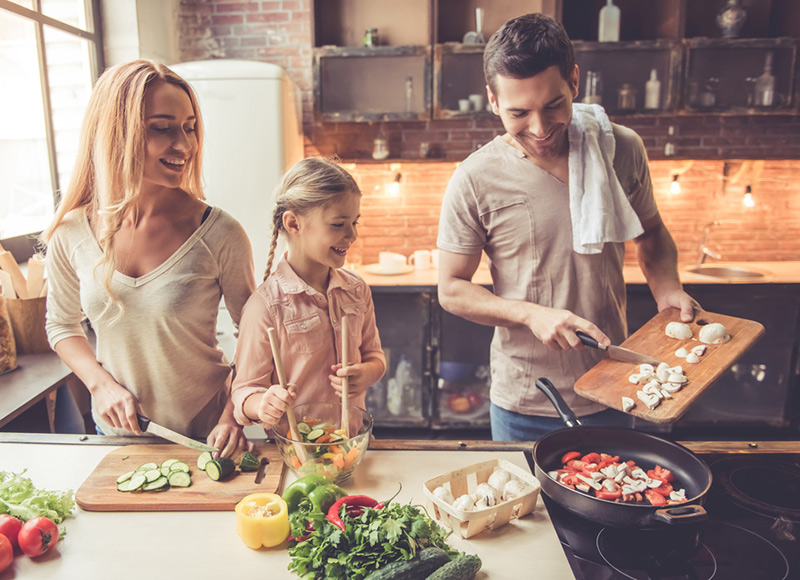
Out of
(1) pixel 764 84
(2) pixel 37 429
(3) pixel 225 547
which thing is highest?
(1) pixel 764 84

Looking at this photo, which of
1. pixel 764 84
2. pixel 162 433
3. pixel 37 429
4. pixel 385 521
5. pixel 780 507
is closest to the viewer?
pixel 385 521

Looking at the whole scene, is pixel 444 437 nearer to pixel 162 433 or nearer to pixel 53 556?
pixel 162 433

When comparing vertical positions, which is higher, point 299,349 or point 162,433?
point 299,349

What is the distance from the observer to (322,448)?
47.9 inches

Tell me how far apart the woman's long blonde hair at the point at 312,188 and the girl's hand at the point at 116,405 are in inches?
16.9

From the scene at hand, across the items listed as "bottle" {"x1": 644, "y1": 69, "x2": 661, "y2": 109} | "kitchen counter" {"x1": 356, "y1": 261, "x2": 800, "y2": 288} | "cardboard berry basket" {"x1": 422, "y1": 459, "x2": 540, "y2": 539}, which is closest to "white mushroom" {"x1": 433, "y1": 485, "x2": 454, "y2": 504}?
"cardboard berry basket" {"x1": 422, "y1": 459, "x2": 540, "y2": 539}

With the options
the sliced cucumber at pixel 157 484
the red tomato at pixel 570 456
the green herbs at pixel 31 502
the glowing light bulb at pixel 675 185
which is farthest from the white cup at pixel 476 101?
the green herbs at pixel 31 502

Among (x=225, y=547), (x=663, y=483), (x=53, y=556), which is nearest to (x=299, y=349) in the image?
(x=225, y=547)

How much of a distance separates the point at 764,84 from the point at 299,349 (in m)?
3.35

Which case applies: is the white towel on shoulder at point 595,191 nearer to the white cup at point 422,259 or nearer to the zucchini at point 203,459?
the zucchini at point 203,459

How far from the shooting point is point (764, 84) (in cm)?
349

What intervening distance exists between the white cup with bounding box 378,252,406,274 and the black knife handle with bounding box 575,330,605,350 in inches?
88.3

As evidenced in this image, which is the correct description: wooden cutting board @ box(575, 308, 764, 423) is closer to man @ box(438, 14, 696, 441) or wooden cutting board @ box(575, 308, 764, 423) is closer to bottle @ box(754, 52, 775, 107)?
man @ box(438, 14, 696, 441)

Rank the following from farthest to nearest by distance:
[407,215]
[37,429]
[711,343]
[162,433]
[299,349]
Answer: [407,215] < [37,429] < [711,343] < [299,349] < [162,433]
